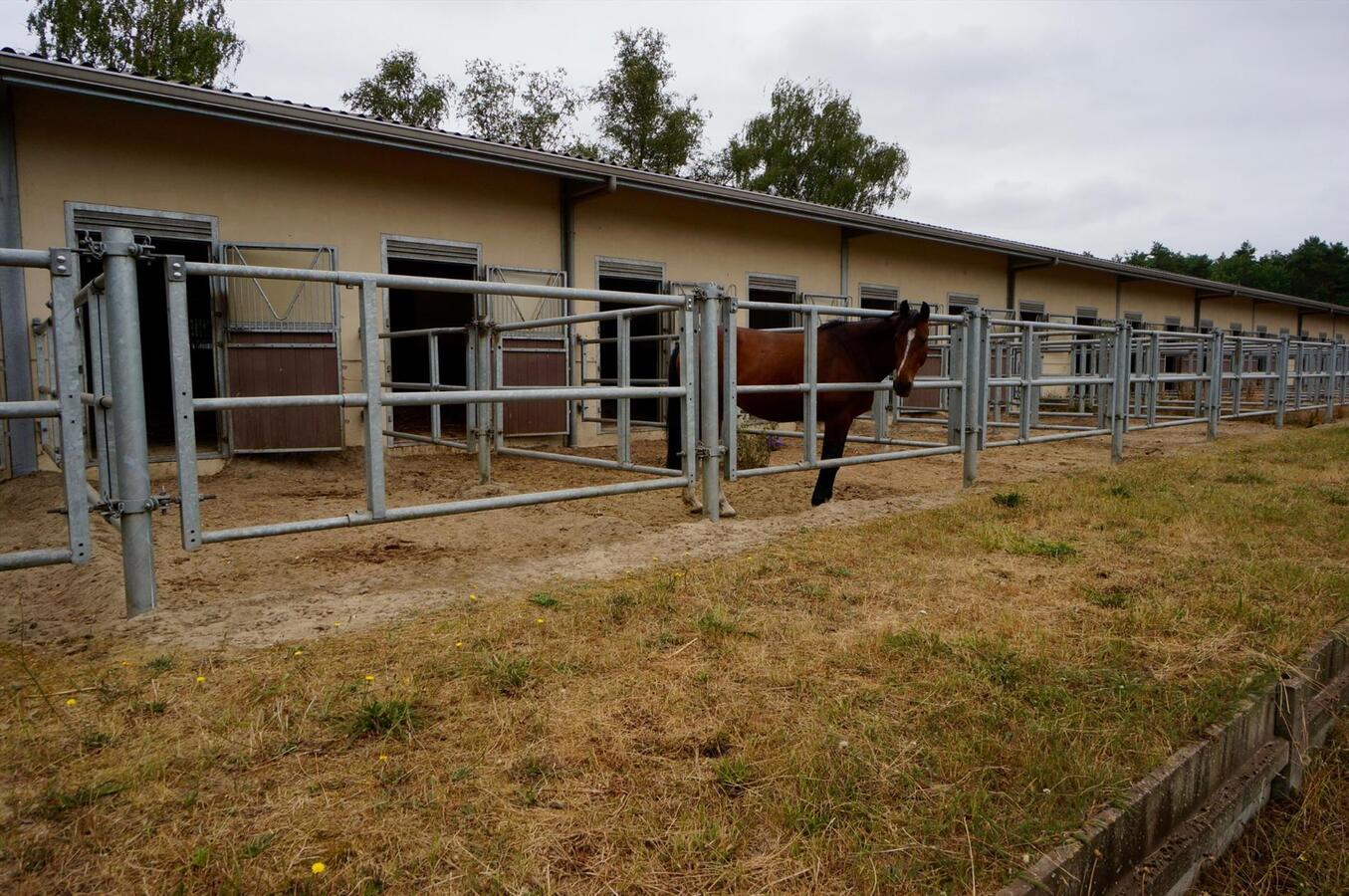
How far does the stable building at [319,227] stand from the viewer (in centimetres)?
646

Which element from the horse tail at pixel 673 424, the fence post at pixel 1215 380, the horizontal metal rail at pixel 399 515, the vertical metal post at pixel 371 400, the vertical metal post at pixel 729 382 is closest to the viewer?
the horizontal metal rail at pixel 399 515

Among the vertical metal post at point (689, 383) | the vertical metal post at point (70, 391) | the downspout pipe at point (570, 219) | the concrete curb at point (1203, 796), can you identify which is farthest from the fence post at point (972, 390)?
the vertical metal post at point (70, 391)

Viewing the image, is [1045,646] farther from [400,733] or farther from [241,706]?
[241,706]

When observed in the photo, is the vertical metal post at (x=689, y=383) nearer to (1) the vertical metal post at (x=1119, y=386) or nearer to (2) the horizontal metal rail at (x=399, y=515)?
(2) the horizontal metal rail at (x=399, y=515)

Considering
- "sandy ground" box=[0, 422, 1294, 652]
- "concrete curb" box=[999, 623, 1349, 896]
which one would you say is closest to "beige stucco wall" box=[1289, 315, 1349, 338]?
"sandy ground" box=[0, 422, 1294, 652]

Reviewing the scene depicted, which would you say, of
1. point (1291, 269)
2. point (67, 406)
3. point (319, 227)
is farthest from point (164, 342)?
point (1291, 269)

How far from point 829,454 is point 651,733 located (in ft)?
13.4

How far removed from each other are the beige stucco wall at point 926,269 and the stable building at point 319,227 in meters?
0.63

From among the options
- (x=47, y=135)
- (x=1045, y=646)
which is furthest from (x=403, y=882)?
(x=47, y=135)

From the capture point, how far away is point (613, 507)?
18.5 ft

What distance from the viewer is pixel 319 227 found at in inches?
314

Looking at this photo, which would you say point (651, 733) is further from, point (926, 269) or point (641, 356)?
point (926, 269)

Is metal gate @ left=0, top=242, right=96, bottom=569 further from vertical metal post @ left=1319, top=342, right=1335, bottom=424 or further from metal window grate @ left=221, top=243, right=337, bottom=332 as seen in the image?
vertical metal post @ left=1319, top=342, right=1335, bottom=424

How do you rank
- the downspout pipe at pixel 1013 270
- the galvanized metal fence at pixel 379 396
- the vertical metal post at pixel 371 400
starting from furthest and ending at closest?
1. the downspout pipe at pixel 1013 270
2. the vertical metal post at pixel 371 400
3. the galvanized metal fence at pixel 379 396
